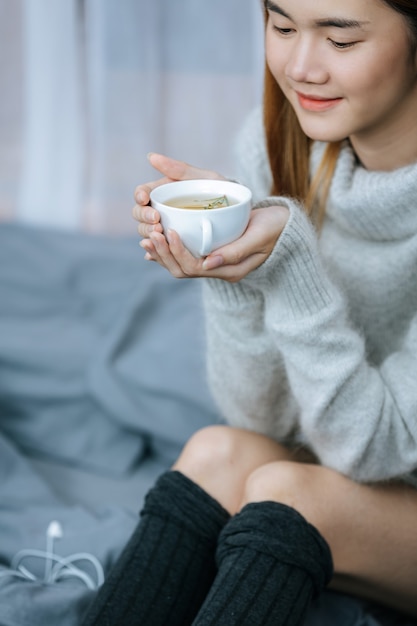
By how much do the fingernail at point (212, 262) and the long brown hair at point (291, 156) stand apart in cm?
32

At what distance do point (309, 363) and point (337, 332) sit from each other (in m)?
0.05

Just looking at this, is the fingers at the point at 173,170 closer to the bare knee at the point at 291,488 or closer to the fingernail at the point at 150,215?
the fingernail at the point at 150,215

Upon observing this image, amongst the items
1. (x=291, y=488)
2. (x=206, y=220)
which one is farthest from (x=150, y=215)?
(x=291, y=488)

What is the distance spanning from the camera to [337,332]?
3.41ft

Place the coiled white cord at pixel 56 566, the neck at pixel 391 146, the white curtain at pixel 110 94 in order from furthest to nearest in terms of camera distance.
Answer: the white curtain at pixel 110 94, the coiled white cord at pixel 56 566, the neck at pixel 391 146

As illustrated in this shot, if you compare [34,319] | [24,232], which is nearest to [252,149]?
[34,319]

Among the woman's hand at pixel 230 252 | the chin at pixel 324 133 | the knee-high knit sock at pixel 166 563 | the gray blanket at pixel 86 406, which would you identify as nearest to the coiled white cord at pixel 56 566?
the gray blanket at pixel 86 406

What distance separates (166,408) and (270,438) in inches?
14.4

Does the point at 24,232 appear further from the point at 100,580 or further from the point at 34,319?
the point at 100,580

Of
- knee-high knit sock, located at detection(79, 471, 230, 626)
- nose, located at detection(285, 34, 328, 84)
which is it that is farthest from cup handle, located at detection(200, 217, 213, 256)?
knee-high knit sock, located at detection(79, 471, 230, 626)

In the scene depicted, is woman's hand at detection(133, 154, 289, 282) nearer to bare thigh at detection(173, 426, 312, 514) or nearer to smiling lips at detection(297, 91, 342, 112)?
smiling lips at detection(297, 91, 342, 112)

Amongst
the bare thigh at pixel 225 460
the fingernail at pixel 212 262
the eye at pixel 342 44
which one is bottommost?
the bare thigh at pixel 225 460

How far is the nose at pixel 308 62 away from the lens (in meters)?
1.00

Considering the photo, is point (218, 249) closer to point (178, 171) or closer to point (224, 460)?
point (178, 171)
